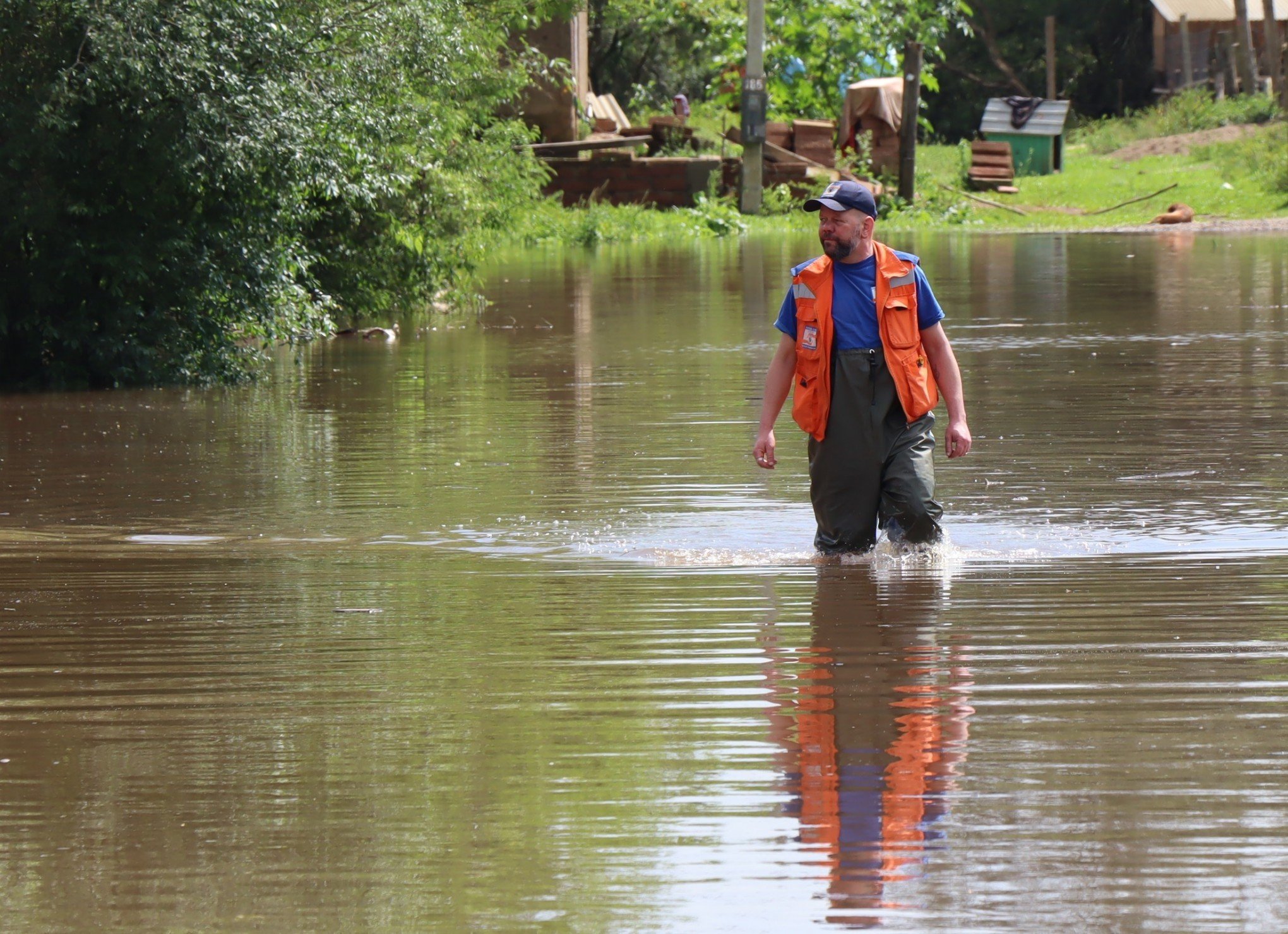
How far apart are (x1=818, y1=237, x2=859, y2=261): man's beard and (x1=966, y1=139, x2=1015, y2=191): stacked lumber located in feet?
106

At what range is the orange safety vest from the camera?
715cm

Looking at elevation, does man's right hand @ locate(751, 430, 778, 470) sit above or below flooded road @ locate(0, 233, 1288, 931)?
above

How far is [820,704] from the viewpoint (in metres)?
5.39

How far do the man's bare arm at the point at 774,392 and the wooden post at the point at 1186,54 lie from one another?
4561cm

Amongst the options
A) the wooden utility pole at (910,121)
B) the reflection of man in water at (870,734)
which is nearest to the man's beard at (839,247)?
the reflection of man in water at (870,734)

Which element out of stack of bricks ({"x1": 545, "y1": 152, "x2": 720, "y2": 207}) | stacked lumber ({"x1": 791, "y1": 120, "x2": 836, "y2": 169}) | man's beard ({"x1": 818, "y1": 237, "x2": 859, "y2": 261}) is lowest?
man's beard ({"x1": 818, "y1": 237, "x2": 859, "y2": 261})

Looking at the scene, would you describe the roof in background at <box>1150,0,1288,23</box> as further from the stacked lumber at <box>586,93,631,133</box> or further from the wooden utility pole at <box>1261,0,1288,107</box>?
the stacked lumber at <box>586,93,631,133</box>

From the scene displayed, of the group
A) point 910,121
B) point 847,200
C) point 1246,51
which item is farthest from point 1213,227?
point 847,200

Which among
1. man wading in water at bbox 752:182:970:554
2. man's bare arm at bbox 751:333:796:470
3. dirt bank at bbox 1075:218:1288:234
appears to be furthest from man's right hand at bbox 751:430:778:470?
dirt bank at bbox 1075:218:1288:234

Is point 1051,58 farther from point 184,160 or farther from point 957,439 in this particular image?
point 957,439

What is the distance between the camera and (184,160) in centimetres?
1237

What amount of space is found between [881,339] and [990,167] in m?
33.2

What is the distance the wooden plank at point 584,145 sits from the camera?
34.6 meters

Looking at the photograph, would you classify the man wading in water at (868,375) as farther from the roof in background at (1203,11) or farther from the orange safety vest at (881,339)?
the roof in background at (1203,11)
